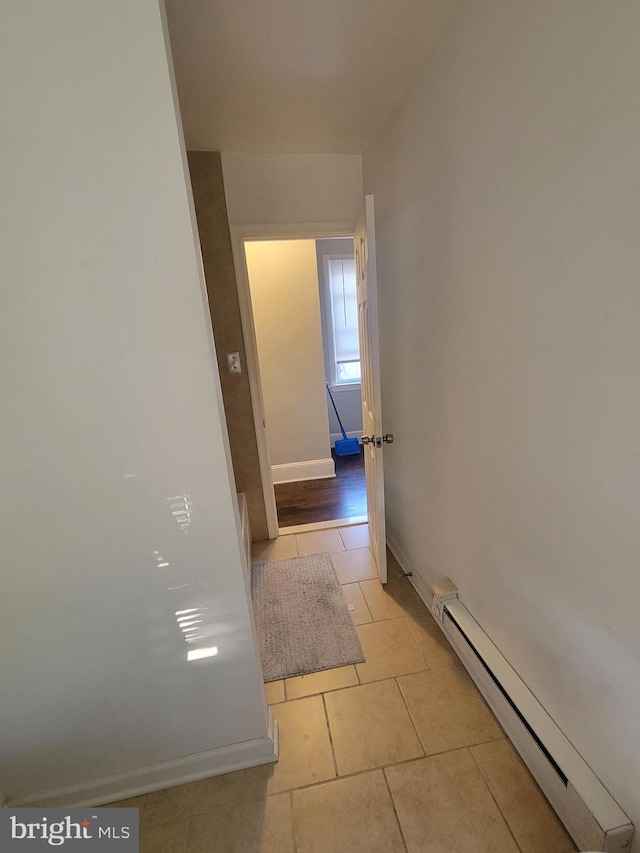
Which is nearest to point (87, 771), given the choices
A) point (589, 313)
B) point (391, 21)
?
point (589, 313)

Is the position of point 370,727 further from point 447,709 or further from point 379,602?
point 379,602

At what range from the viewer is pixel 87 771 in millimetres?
1215

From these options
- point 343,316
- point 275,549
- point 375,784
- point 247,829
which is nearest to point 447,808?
point 375,784

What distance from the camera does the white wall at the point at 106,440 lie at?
2.52ft

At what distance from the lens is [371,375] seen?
6.27ft

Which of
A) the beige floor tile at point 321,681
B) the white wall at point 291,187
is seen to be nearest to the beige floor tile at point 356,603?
the beige floor tile at point 321,681

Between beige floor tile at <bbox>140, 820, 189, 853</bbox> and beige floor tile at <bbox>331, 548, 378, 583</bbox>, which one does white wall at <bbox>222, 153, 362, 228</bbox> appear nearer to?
beige floor tile at <bbox>331, 548, 378, 583</bbox>

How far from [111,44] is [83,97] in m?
0.12

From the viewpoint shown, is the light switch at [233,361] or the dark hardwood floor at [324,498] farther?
the dark hardwood floor at [324,498]

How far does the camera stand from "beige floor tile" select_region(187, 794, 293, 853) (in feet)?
3.64

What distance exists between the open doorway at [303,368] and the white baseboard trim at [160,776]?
1.51 meters

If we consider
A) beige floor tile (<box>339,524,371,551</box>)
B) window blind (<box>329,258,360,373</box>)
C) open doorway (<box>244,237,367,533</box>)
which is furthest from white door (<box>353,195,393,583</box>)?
window blind (<box>329,258,360,373</box>)

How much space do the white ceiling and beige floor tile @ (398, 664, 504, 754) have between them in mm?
2481

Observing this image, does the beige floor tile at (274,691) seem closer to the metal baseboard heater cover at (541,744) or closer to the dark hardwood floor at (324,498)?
the metal baseboard heater cover at (541,744)
